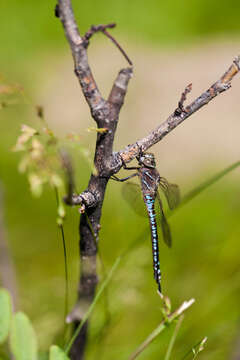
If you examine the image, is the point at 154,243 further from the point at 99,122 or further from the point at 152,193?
the point at 99,122

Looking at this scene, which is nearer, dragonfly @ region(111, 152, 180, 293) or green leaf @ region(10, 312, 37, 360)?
green leaf @ region(10, 312, 37, 360)

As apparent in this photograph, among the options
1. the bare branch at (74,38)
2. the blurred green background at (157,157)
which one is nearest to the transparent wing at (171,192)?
the blurred green background at (157,157)

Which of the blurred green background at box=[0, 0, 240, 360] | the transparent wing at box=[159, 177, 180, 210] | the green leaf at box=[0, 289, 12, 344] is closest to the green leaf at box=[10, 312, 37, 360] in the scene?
the green leaf at box=[0, 289, 12, 344]

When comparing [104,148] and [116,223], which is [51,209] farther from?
[104,148]

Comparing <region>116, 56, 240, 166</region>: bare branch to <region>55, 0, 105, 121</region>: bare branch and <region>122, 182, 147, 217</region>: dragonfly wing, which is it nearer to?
<region>55, 0, 105, 121</region>: bare branch

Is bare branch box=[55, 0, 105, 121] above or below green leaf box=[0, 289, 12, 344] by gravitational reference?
above
